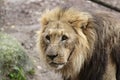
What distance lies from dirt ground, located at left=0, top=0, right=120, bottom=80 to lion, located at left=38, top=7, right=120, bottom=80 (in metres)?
2.07

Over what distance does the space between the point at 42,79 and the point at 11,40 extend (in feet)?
2.73

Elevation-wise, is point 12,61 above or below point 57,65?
below

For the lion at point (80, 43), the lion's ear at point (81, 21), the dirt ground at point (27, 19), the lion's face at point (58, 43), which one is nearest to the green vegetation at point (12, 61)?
the dirt ground at point (27, 19)

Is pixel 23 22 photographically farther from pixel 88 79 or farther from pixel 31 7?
pixel 88 79

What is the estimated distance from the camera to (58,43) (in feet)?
17.2

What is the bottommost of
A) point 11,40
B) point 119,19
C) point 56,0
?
point 56,0

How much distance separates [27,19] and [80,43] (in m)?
5.02

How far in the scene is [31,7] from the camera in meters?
10.9

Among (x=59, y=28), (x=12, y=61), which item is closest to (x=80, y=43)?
(x=59, y=28)

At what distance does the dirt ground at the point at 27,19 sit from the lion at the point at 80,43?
2072mm

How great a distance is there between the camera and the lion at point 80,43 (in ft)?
17.4

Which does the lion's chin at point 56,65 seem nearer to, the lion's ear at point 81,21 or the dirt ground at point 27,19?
the lion's ear at point 81,21

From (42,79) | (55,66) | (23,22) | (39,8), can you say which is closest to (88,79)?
(55,66)

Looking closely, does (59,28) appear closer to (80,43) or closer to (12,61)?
(80,43)
